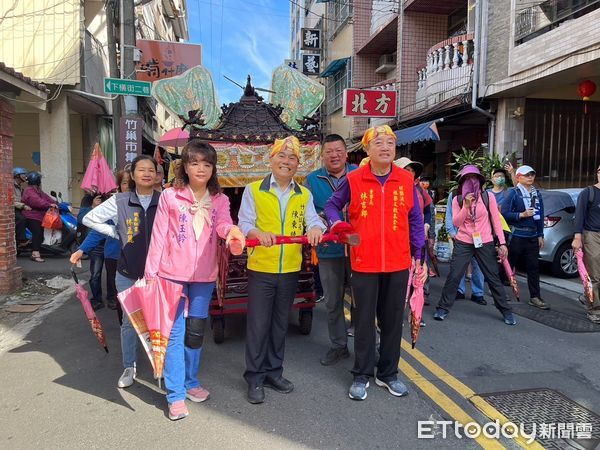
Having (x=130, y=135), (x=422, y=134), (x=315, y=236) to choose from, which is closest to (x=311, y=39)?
(x=422, y=134)

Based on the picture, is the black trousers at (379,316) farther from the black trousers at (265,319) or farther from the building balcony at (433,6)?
the building balcony at (433,6)

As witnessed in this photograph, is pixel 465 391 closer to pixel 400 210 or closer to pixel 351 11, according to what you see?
pixel 400 210

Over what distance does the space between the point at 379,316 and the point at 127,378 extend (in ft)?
6.67

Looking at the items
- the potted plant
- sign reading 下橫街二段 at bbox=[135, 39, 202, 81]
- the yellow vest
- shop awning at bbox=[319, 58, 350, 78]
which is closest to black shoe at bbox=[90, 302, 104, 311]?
the yellow vest

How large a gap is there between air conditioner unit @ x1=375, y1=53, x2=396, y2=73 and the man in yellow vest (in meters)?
15.8

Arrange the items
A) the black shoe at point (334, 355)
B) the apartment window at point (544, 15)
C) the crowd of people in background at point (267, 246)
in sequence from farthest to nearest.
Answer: the apartment window at point (544, 15) < the black shoe at point (334, 355) < the crowd of people in background at point (267, 246)

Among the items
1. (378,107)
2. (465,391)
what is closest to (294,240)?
(465,391)

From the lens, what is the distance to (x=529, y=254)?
19.4 ft

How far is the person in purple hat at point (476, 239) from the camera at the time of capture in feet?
17.2

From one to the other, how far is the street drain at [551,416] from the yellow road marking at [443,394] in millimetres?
59

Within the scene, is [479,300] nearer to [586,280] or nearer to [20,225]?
[586,280]

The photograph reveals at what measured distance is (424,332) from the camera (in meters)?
4.93

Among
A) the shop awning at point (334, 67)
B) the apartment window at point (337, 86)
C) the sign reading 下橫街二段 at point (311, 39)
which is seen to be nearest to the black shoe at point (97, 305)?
the apartment window at point (337, 86)

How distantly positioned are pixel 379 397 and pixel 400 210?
4.57ft
